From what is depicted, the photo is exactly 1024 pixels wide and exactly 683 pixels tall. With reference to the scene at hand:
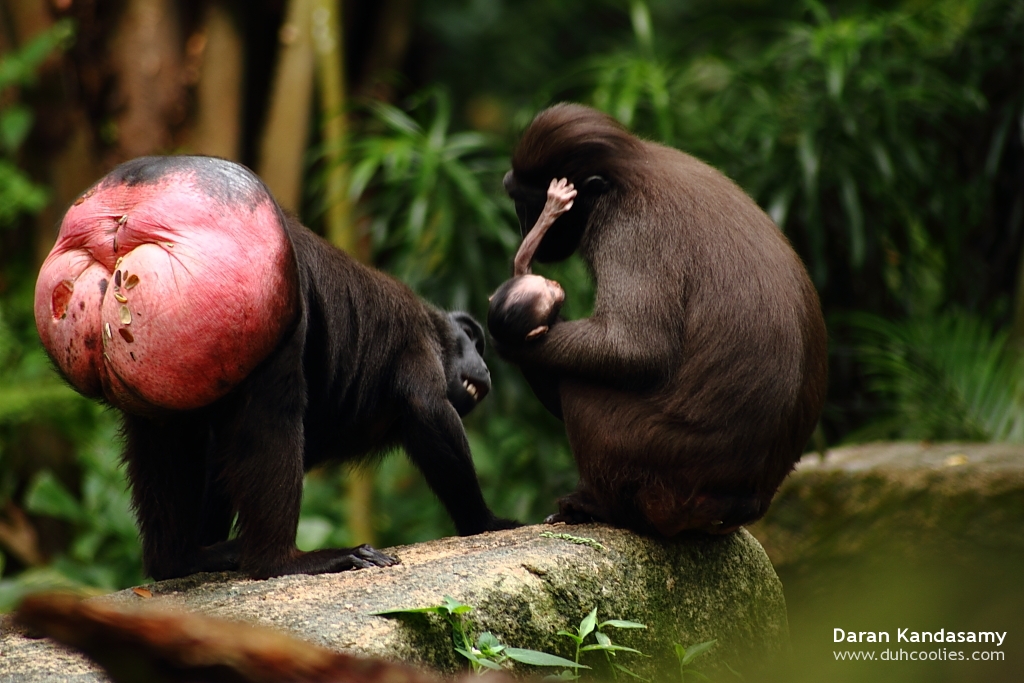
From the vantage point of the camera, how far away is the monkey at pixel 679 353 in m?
2.96

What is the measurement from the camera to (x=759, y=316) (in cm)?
296

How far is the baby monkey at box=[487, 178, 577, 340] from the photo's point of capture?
3090 mm

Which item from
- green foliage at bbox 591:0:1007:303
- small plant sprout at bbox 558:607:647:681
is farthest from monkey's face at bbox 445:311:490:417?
green foliage at bbox 591:0:1007:303

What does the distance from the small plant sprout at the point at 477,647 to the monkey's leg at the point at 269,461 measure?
1.70 ft

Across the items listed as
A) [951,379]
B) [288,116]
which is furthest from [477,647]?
[288,116]

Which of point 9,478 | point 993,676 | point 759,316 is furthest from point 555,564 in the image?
point 9,478

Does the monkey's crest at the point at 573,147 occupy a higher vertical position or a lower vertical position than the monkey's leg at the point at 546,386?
higher

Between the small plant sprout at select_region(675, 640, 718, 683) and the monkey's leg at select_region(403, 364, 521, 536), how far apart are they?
91 cm

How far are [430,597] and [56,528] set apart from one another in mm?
4668

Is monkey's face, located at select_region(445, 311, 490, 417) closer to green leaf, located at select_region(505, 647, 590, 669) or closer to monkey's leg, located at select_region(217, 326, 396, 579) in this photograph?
monkey's leg, located at select_region(217, 326, 396, 579)

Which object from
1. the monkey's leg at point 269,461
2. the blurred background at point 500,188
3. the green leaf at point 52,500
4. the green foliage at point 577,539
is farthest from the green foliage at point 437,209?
the monkey's leg at point 269,461

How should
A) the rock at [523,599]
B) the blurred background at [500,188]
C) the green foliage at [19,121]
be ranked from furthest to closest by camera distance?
the blurred background at [500,188] → the green foliage at [19,121] → the rock at [523,599]

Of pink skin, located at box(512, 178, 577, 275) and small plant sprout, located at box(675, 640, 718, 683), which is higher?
pink skin, located at box(512, 178, 577, 275)

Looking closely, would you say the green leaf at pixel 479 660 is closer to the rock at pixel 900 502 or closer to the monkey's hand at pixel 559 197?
the monkey's hand at pixel 559 197
